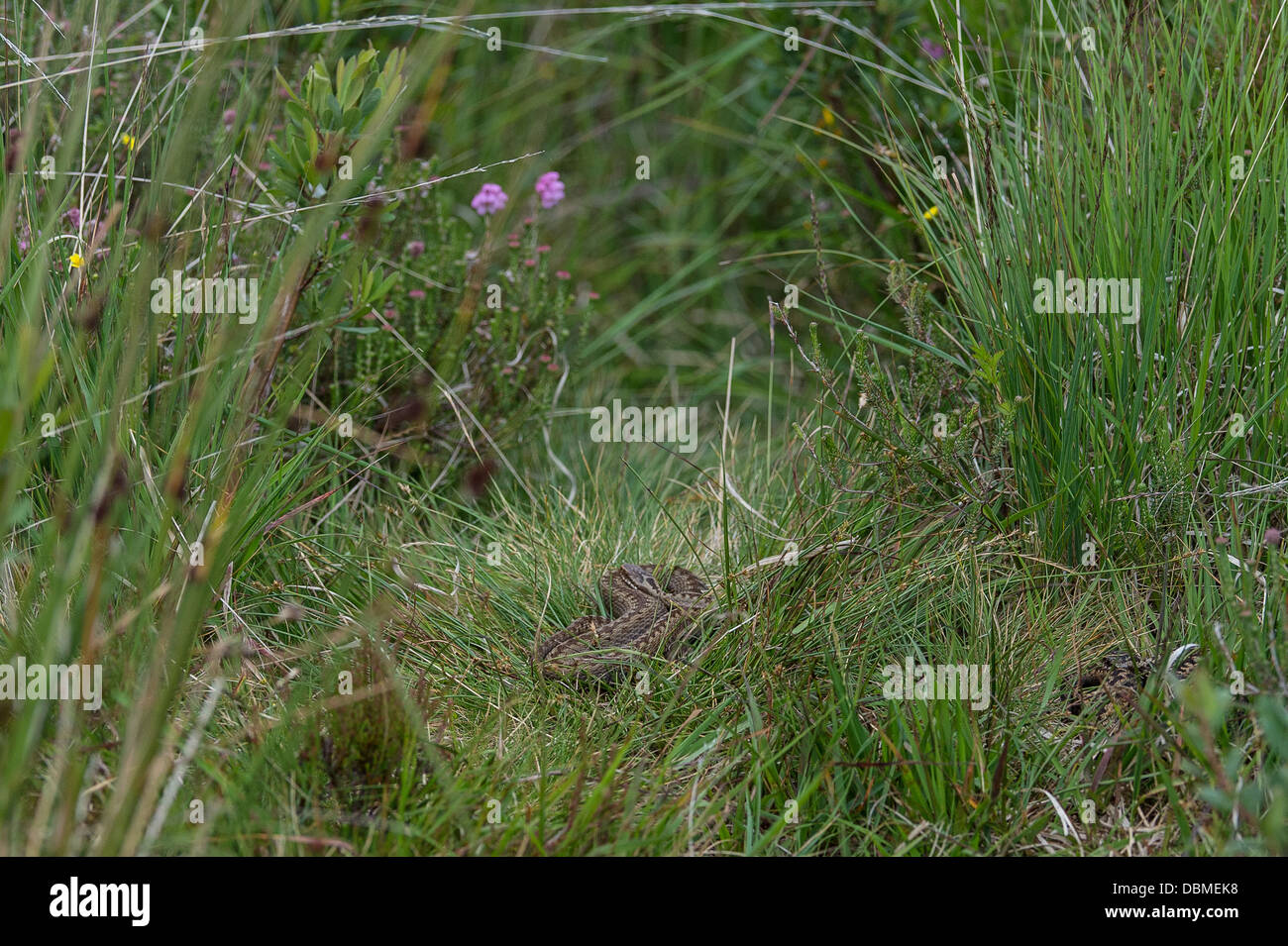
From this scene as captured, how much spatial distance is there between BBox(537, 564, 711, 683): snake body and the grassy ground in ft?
0.23

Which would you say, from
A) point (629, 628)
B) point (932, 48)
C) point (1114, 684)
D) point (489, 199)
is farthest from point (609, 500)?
point (932, 48)

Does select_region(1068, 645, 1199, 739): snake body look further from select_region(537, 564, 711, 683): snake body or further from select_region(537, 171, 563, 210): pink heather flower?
select_region(537, 171, 563, 210): pink heather flower

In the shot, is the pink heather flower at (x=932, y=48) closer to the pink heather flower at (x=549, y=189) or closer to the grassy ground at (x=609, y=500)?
the grassy ground at (x=609, y=500)

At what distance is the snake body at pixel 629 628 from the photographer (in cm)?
270

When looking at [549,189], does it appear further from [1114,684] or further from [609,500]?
[1114,684]

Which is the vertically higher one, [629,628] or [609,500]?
[609,500]

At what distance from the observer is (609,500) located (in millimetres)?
3535

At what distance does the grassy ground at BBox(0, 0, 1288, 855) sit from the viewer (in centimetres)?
199

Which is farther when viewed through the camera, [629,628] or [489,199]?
[489,199]

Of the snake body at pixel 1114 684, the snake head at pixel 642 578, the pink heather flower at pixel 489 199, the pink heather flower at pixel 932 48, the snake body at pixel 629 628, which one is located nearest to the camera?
the snake body at pixel 1114 684

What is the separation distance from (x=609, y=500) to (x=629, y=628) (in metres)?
0.82

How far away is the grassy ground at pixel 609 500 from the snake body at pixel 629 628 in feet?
0.23

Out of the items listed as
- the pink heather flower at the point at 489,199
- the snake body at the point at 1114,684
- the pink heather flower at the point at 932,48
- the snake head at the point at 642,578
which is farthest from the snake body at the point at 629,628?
the pink heather flower at the point at 932,48

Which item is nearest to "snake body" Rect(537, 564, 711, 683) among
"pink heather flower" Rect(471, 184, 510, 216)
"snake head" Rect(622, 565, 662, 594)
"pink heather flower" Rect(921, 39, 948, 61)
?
"snake head" Rect(622, 565, 662, 594)
